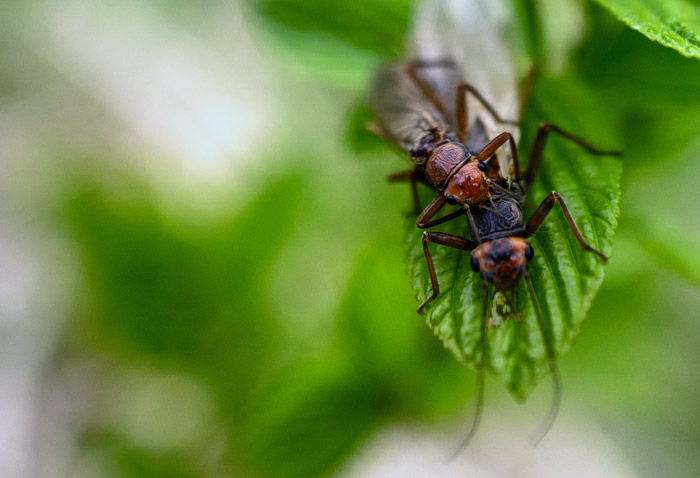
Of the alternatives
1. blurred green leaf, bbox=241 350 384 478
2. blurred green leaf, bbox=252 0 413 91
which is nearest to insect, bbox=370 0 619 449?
blurred green leaf, bbox=252 0 413 91

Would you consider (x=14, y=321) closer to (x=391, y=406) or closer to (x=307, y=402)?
(x=307, y=402)

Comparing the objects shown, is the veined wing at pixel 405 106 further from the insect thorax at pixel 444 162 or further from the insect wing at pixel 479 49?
the insect thorax at pixel 444 162

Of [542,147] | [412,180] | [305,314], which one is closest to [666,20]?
[542,147]

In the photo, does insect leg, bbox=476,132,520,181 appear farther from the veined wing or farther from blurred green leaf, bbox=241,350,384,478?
blurred green leaf, bbox=241,350,384,478

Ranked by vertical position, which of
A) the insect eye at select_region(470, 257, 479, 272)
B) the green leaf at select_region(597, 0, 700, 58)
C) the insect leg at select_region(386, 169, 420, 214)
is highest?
the green leaf at select_region(597, 0, 700, 58)

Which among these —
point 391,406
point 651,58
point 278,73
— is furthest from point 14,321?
point 651,58

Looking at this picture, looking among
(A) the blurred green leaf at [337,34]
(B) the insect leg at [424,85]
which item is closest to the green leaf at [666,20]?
(B) the insect leg at [424,85]
